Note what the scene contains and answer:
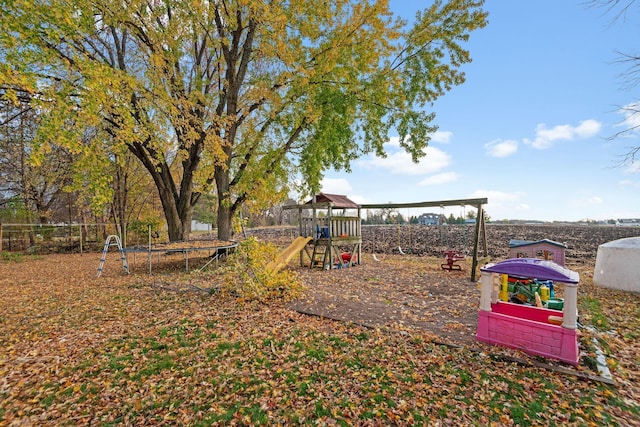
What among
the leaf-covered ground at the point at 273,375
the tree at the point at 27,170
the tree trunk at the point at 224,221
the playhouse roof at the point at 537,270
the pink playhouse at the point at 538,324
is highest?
the tree at the point at 27,170

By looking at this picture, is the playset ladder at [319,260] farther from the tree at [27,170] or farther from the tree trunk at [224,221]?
the tree at [27,170]

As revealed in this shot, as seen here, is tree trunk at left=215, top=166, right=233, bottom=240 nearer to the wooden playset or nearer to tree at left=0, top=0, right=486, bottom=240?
tree at left=0, top=0, right=486, bottom=240


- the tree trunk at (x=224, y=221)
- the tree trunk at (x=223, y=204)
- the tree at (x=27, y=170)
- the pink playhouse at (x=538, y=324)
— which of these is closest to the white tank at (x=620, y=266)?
the pink playhouse at (x=538, y=324)

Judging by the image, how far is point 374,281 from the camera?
8.95m

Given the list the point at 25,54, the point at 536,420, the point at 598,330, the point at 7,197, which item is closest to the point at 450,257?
the point at 598,330

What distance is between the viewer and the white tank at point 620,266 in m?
7.70

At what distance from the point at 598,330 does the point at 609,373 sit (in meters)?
1.90

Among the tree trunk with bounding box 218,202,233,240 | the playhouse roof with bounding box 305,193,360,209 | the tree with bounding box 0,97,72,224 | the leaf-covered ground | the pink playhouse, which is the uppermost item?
the tree with bounding box 0,97,72,224

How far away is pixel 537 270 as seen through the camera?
4.11 meters

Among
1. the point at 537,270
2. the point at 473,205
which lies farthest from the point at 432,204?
the point at 537,270

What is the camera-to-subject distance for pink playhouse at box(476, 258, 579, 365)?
12.5 ft

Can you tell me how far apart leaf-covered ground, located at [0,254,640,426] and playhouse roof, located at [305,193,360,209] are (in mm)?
5893

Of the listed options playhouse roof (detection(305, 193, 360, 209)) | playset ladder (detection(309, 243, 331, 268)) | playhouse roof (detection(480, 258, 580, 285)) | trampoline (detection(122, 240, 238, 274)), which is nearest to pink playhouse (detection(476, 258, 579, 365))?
playhouse roof (detection(480, 258, 580, 285))

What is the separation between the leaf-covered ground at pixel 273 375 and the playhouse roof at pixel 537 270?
3.90ft
